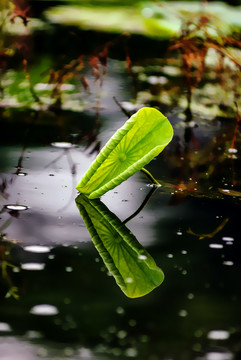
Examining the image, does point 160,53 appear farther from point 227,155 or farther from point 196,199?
point 196,199


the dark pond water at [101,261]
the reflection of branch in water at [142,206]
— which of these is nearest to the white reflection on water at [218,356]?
the dark pond water at [101,261]

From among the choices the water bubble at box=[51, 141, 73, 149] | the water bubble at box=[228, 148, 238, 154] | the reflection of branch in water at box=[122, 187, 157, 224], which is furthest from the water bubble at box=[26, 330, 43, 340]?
the water bubble at box=[228, 148, 238, 154]

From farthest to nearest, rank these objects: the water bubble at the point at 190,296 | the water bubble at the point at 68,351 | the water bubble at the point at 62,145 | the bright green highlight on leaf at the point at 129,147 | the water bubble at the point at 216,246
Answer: the water bubble at the point at 62,145
the bright green highlight on leaf at the point at 129,147
the water bubble at the point at 216,246
the water bubble at the point at 190,296
the water bubble at the point at 68,351

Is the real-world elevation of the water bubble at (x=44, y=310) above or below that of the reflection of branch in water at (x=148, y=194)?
below

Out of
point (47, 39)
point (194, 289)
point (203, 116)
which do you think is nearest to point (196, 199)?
point (194, 289)

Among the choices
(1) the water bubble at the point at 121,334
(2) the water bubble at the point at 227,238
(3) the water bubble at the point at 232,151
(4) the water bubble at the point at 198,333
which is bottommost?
(1) the water bubble at the point at 121,334

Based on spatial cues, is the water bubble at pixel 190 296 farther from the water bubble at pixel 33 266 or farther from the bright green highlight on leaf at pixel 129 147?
the bright green highlight on leaf at pixel 129 147

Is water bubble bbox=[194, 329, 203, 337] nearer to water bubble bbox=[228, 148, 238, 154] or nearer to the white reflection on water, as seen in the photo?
the white reflection on water
